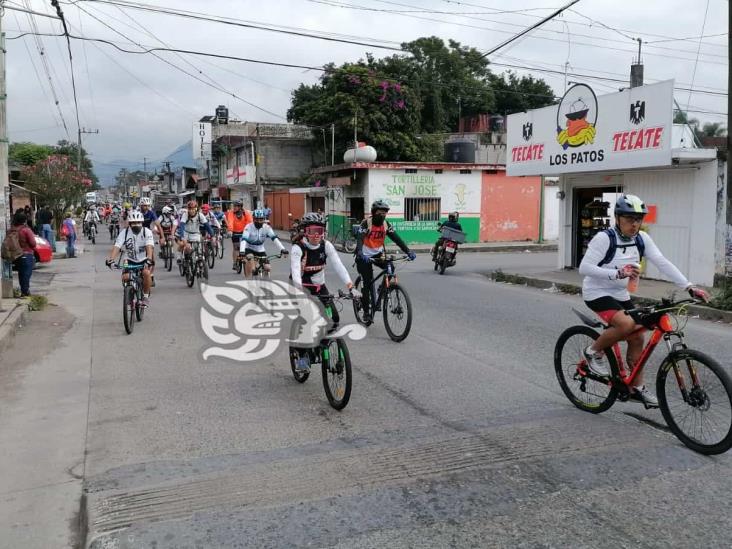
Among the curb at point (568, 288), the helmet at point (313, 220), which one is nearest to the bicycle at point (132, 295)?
the helmet at point (313, 220)

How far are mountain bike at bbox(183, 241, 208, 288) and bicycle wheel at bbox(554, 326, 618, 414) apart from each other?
1032 cm

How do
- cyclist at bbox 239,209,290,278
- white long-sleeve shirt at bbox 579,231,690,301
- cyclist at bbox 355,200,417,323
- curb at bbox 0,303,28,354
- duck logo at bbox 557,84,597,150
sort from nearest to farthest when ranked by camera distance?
white long-sleeve shirt at bbox 579,231,690,301
curb at bbox 0,303,28,354
cyclist at bbox 355,200,417,323
cyclist at bbox 239,209,290,278
duck logo at bbox 557,84,597,150

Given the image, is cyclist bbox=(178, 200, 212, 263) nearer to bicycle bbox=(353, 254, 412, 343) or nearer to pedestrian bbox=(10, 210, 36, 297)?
pedestrian bbox=(10, 210, 36, 297)

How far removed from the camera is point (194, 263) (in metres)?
14.8

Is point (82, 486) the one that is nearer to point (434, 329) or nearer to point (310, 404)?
point (310, 404)

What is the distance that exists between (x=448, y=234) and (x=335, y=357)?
13021 mm

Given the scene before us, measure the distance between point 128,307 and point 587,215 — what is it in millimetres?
12634

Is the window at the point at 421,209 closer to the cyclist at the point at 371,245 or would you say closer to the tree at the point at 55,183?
the tree at the point at 55,183

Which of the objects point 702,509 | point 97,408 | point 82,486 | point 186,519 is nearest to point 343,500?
point 186,519

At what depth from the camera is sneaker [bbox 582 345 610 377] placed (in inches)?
215

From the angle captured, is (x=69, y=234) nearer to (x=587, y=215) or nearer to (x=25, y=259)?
(x=25, y=259)

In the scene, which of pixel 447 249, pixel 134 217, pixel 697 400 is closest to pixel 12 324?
pixel 134 217

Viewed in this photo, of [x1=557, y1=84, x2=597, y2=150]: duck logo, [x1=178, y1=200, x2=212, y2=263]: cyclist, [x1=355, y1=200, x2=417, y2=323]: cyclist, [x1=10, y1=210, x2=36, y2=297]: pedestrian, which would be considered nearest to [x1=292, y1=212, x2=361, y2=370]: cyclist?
[x1=355, y1=200, x2=417, y2=323]: cyclist

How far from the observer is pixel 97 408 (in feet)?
20.2
